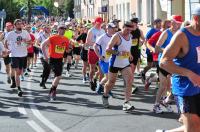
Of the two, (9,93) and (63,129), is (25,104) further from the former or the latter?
(63,129)

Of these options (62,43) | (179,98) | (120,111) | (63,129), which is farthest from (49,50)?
(179,98)

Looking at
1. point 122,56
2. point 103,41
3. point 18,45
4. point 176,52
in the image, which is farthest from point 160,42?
point 18,45

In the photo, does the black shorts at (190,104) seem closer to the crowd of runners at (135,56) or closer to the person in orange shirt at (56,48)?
the crowd of runners at (135,56)

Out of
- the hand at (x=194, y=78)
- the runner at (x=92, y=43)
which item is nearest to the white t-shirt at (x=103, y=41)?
the runner at (x=92, y=43)

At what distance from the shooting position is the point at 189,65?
5.61 metres

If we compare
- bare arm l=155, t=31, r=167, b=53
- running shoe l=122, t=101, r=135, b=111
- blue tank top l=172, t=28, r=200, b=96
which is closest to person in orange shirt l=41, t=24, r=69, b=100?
running shoe l=122, t=101, r=135, b=111

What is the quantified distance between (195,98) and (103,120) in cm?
388

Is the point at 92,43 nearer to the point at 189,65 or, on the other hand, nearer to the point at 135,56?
the point at 135,56

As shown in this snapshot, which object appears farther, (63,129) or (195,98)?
(63,129)

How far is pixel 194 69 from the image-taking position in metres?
5.63

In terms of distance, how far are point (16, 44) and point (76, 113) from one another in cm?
390

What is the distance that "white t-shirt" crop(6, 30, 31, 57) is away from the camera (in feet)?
43.9

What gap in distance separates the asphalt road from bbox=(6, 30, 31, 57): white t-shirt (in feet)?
3.51

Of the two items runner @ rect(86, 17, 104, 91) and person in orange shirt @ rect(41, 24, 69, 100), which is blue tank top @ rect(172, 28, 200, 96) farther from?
runner @ rect(86, 17, 104, 91)
